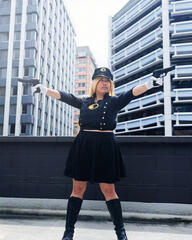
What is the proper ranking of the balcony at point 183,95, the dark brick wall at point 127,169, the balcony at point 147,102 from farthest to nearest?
the balcony at point 147,102 < the balcony at point 183,95 < the dark brick wall at point 127,169

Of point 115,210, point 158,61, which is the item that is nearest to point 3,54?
point 158,61

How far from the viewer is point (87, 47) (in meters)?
74.7

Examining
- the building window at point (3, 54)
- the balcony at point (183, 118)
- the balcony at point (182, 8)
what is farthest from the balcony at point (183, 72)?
the building window at point (3, 54)

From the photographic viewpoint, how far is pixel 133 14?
151 feet

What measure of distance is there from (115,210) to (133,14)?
4938 cm

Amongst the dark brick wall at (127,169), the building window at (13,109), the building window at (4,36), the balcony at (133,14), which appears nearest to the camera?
the dark brick wall at (127,169)

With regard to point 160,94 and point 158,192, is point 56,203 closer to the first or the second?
point 158,192

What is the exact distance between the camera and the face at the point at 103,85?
2621mm

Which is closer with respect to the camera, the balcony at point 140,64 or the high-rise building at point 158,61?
the high-rise building at point 158,61

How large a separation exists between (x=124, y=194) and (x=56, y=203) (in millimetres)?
950

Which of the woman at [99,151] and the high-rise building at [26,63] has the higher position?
the high-rise building at [26,63]

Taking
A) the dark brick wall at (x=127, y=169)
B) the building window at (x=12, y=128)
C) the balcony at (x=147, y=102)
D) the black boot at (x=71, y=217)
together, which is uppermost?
the balcony at (x=147, y=102)

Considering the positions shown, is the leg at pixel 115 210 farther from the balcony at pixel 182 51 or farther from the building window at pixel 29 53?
the balcony at pixel 182 51

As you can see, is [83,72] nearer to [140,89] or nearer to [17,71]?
[17,71]
